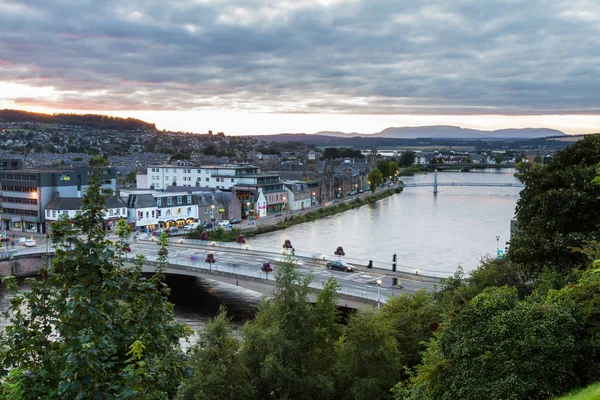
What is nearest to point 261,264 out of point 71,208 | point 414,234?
point 414,234

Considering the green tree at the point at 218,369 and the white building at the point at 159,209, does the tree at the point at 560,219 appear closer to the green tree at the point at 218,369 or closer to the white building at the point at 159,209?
the green tree at the point at 218,369

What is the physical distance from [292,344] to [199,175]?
178ft

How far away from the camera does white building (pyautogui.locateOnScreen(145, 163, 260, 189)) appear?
6164cm

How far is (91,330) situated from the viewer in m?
4.95

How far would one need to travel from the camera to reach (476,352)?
9633 millimetres

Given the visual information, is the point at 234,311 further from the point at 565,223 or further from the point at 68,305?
the point at 68,305

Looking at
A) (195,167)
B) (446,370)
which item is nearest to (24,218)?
(195,167)

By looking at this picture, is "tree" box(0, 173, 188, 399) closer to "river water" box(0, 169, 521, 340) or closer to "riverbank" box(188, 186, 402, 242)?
"river water" box(0, 169, 521, 340)

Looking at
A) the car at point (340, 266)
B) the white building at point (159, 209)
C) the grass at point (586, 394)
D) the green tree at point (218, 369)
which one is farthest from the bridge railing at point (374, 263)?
the grass at point (586, 394)

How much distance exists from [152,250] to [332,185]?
1827 inches

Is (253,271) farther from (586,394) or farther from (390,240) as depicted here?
(586,394)

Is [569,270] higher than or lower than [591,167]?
lower

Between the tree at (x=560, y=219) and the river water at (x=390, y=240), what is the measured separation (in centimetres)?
909

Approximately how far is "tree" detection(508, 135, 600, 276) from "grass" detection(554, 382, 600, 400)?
7.17 meters
